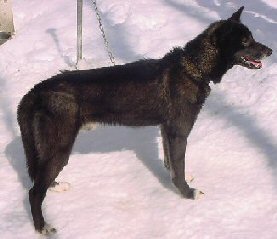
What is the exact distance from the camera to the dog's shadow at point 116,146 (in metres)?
5.07

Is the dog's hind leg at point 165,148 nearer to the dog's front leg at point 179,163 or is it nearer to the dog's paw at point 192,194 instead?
the dog's front leg at point 179,163

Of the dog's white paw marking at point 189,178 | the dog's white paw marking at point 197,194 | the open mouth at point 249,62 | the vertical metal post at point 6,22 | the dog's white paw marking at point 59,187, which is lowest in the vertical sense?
the vertical metal post at point 6,22

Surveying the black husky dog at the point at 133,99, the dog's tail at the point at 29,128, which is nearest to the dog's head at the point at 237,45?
the black husky dog at the point at 133,99

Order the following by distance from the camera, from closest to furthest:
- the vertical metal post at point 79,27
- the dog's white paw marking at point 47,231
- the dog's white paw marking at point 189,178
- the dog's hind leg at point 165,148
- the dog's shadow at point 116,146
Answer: the dog's white paw marking at point 47,231 → the dog's hind leg at point 165,148 → the dog's white paw marking at point 189,178 → the dog's shadow at point 116,146 → the vertical metal post at point 79,27

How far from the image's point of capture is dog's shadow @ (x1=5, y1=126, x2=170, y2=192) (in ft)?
16.6

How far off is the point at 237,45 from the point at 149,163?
1730mm

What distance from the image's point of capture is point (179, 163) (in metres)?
4.49

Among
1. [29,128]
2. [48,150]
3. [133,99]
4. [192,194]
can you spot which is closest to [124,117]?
[133,99]

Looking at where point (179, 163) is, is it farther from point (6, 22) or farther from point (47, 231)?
point (6, 22)

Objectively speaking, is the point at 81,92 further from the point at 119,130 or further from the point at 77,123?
the point at 119,130

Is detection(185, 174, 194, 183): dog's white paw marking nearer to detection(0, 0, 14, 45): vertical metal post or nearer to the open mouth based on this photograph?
the open mouth

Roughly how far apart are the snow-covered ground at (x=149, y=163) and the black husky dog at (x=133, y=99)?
0.31 metres

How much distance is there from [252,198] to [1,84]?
15.0 feet

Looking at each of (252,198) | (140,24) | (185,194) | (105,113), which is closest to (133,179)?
(185,194)
